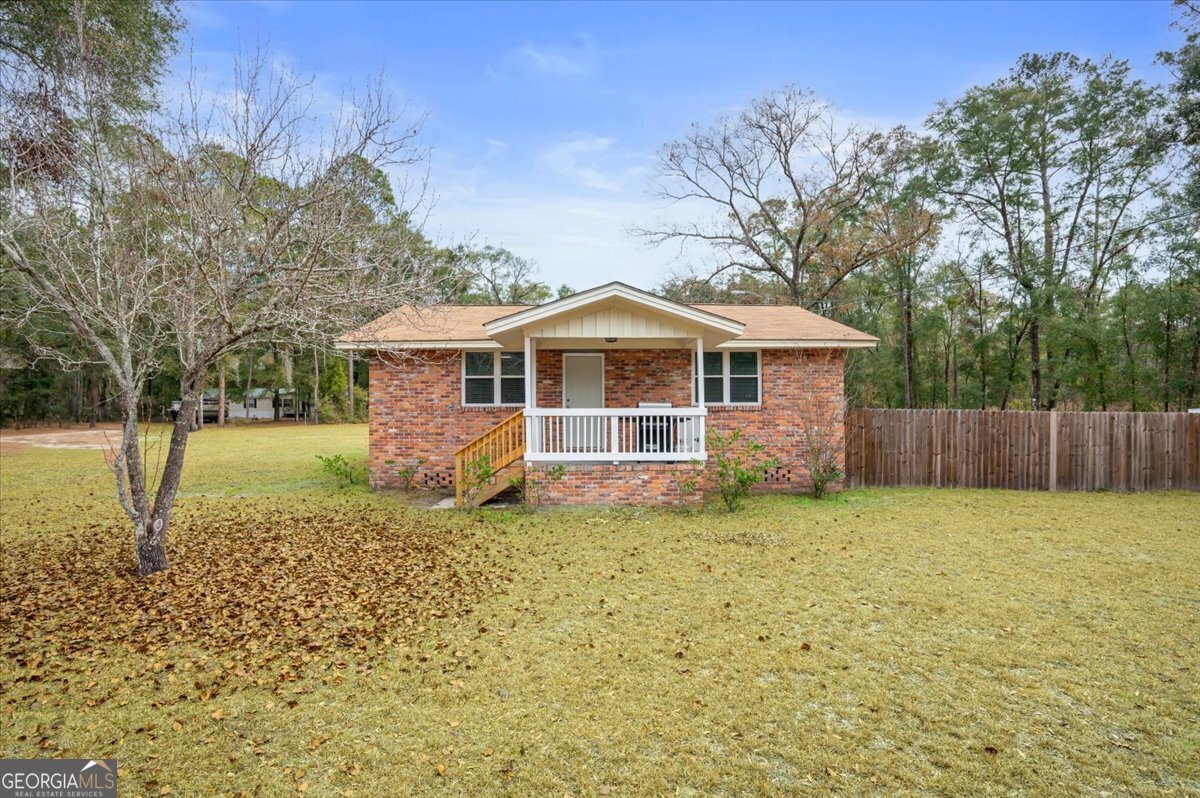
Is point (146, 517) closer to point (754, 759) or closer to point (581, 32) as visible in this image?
point (754, 759)

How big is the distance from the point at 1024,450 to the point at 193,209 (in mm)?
15238

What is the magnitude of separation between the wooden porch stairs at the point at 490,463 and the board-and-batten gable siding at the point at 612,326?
1687mm

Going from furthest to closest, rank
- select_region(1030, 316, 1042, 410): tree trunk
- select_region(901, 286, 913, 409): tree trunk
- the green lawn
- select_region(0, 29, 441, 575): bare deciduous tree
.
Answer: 1. select_region(901, 286, 913, 409): tree trunk
2. select_region(1030, 316, 1042, 410): tree trunk
3. select_region(0, 29, 441, 575): bare deciduous tree
4. the green lawn

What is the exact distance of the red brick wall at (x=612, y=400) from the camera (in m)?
12.4

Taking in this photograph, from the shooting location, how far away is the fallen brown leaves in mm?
4555

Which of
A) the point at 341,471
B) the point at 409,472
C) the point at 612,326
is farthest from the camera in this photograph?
the point at 341,471

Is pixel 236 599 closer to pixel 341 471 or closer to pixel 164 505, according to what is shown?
pixel 164 505

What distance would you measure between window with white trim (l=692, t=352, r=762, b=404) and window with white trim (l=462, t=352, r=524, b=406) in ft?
12.8

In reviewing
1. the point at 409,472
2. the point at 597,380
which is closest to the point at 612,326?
the point at 597,380

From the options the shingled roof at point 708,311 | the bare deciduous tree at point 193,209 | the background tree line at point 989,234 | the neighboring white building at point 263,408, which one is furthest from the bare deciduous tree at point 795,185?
the neighboring white building at point 263,408

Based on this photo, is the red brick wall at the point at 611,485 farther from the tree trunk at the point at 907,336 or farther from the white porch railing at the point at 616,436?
the tree trunk at the point at 907,336

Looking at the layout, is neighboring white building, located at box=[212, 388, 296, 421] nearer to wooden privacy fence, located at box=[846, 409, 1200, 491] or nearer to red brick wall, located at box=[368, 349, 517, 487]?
red brick wall, located at box=[368, 349, 517, 487]

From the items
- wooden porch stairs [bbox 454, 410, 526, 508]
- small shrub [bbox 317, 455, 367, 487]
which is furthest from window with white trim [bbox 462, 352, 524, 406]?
small shrub [bbox 317, 455, 367, 487]

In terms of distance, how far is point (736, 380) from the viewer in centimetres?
1266
